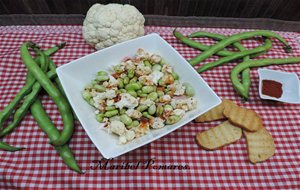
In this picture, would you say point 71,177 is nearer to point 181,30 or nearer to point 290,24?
point 181,30

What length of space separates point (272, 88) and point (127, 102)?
32.2 inches

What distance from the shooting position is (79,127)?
1466 millimetres

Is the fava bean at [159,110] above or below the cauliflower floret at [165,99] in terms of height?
below

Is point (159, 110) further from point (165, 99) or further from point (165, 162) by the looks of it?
point (165, 162)

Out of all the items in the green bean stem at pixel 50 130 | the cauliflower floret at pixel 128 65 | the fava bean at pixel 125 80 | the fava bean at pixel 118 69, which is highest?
the cauliflower floret at pixel 128 65

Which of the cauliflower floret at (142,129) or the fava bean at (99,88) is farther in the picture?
the fava bean at (99,88)

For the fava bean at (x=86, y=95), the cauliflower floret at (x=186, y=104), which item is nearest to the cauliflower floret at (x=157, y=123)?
the cauliflower floret at (x=186, y=104)

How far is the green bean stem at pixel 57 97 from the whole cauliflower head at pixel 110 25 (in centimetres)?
38

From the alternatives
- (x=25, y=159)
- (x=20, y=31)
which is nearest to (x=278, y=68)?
(x=25, y=159)

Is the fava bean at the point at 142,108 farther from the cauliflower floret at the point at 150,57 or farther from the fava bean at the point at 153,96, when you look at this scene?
the cauliflower floret at the point at 150,57

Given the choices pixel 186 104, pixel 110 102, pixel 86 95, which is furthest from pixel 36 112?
pixel 186 104

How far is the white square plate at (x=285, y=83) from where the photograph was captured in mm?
1547

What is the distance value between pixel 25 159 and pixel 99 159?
1.12 ft

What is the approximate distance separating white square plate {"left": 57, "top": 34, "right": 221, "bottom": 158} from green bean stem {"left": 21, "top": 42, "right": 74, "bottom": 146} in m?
0.14
